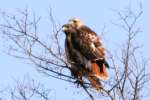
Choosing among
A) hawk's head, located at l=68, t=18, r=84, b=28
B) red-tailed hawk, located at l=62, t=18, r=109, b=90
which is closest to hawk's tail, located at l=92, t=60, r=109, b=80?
red-tailed hawk, located at l=62, t=18, r=109, b=90

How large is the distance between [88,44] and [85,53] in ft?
0.59

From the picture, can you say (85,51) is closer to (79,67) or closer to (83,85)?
(79,67)

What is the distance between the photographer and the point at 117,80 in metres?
7.38

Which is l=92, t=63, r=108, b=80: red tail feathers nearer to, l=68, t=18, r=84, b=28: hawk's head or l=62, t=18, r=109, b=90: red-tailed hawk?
l=62, t=18, r=109, b=90: red-tailed hawk

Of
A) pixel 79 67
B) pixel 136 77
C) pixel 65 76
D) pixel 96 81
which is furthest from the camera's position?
pixel 79 67

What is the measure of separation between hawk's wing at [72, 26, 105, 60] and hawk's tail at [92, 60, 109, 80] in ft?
0.30

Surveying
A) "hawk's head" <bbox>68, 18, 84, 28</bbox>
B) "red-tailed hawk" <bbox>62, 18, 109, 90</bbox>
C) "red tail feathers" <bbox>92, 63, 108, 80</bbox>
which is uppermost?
"hawk's head" <bbox>68, 18, 84, 28</bbox>

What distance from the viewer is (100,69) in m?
9.08

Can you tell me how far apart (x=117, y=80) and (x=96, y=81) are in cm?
118

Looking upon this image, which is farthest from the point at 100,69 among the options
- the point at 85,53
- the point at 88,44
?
the point at 88,44

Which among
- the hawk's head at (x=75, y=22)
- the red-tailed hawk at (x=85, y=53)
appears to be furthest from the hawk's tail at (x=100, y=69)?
the hawk's head at (x=75, y=22)

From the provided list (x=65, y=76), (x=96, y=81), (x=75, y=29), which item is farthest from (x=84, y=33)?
(x=65, y=76)

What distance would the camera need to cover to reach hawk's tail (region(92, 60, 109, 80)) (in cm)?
893

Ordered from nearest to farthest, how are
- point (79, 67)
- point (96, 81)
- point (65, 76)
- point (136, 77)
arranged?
point (136, 77) → point (65, 76) → point (96, 81) → point (79, 67)
